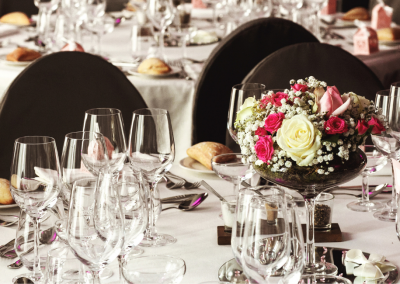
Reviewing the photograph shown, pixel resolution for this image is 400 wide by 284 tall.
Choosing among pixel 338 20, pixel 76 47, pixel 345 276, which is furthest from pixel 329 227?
pixel 338 20

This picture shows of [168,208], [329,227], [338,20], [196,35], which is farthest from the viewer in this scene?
[338,20]

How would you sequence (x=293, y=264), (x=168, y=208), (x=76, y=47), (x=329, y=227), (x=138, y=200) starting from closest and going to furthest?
(x=293, y=264), (x=138, y=200), (x=329, y=227), (x=168, y=208), (x=76, y=47)

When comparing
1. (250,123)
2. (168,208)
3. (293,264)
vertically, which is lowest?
(168,208)

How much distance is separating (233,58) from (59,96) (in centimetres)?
80

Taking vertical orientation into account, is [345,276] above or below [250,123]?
below

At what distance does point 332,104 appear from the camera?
3.43ft

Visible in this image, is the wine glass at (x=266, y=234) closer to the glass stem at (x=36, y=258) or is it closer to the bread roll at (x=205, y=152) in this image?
the glass stem at (x=36, y=258)

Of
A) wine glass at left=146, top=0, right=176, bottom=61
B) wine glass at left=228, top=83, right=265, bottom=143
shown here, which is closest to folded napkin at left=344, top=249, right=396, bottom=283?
wine glass at left=228, top=83, right=265, bottom=143

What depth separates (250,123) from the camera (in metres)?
1.10

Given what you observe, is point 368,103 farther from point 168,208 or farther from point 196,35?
point 196,35

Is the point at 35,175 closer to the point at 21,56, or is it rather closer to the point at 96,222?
the point at 96,222

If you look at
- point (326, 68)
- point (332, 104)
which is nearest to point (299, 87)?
point (332, 104)

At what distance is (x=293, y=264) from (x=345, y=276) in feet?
0.97

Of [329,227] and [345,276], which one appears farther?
[329,227]
